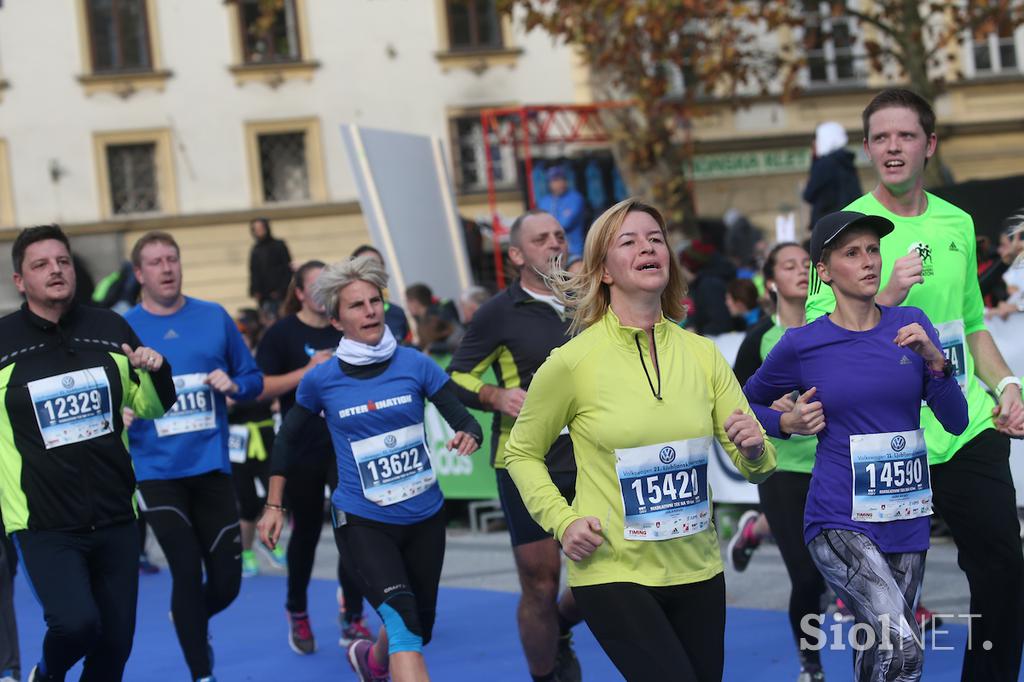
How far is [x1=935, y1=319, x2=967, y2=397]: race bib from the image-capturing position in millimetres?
5465

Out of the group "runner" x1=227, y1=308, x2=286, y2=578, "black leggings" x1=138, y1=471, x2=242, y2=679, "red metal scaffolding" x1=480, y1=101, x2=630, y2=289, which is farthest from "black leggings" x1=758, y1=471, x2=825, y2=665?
"red metal scaffolding" x1=480, y1=101, x2=630, y2=289

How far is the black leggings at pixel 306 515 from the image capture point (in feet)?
27.7

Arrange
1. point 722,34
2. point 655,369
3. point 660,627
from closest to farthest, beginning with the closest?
point 660,627, point 655,369, point 722,34

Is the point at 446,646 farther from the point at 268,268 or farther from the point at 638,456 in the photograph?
the point at 268,268

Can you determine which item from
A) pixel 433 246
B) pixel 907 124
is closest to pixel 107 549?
pixel 907 124

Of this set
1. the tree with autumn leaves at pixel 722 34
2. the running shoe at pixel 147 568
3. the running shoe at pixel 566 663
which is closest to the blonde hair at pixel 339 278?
the running shoe at pixel 566 663

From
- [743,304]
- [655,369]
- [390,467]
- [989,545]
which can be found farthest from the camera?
[743,304]

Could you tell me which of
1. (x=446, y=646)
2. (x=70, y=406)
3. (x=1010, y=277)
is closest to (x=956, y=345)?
(x=70, y=406)

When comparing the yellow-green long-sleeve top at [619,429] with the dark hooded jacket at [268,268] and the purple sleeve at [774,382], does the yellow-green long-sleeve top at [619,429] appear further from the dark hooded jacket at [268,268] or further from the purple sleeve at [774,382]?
the dark hooded jacket at [268,268]

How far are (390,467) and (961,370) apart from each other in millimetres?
2383

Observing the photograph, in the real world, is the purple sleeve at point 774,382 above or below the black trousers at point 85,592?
above

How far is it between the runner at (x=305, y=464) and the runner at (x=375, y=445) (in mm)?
1720

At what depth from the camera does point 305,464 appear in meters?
8.45

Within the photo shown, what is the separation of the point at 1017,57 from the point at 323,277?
24.9 meters
